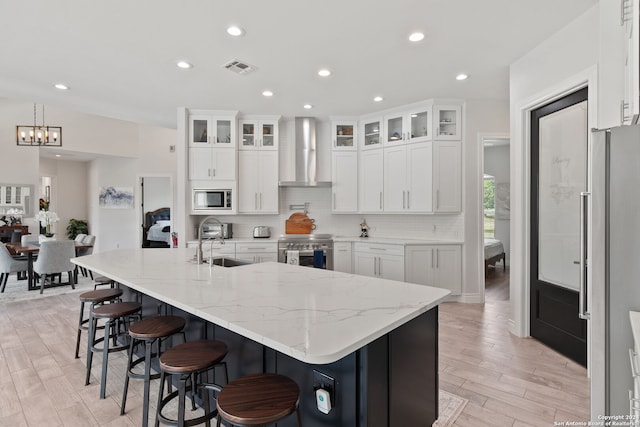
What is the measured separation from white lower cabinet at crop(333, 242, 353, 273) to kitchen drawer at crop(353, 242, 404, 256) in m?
0.12

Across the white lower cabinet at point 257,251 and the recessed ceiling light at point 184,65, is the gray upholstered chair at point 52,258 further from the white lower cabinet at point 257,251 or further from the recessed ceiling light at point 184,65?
the recessed ceiling light at point 184,65

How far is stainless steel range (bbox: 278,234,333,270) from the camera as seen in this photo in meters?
4.88

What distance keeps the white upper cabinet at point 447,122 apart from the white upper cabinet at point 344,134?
132cm

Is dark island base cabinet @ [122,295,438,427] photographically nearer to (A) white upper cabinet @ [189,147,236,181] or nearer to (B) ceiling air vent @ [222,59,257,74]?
(B) ceiling air vent @ [222,59,257,74]

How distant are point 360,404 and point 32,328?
417cm

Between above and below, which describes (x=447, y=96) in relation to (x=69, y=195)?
above

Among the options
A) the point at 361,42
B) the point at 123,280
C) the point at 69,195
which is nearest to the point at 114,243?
the point at 69,195

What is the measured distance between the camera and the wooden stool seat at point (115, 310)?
2.36 metres

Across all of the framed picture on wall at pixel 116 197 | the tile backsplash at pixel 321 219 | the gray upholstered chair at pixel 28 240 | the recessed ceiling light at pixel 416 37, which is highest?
the recessed ceiling light at pixel 416 37

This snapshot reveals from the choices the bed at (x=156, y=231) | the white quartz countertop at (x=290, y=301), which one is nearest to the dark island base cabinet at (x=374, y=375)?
the white quartz countertop at (x=290, y=301)

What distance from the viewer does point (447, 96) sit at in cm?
432

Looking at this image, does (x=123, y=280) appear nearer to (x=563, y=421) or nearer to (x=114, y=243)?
(x=563, y=421)

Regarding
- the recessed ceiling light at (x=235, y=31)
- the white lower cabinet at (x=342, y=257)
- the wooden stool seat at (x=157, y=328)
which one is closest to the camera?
the wooden stool seat at (x=157, y=328)

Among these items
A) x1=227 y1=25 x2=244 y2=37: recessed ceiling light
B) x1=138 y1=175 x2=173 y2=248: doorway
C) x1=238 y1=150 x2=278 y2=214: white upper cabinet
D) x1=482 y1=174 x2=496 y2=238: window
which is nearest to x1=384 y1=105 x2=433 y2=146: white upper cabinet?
x1=238 y1=150 x2=278 y2=214: white upper cabinet
